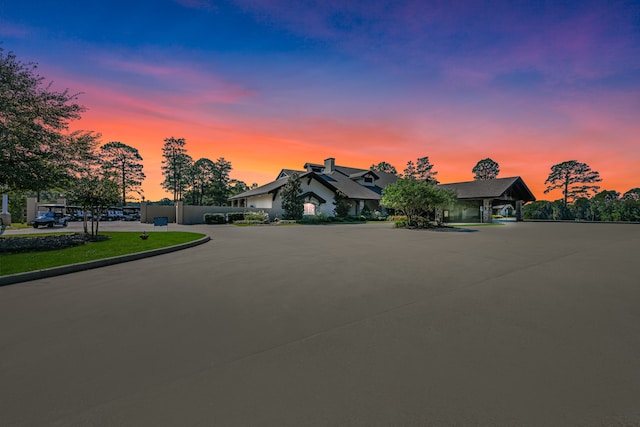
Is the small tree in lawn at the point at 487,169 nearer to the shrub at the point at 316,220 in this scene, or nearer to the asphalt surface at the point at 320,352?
the shrub at the point at 316,220

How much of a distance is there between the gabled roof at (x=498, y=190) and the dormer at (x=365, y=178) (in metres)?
11.9

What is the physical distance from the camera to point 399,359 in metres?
2.89

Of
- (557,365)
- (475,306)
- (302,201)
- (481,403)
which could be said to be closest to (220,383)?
(481,403)

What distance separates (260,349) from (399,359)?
1489mm

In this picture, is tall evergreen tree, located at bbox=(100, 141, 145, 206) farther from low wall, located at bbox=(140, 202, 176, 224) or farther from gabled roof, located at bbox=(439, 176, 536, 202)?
gabled roof, located at bbox=(439, 176, 536, 202)

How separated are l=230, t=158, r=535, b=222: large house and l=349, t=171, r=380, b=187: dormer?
126 cm

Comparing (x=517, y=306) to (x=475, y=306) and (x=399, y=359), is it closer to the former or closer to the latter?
(x=475, y=306)

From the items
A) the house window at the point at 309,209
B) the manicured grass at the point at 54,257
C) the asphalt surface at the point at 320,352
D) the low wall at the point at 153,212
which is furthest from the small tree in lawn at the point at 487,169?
the manicured grass at the point at 54,257

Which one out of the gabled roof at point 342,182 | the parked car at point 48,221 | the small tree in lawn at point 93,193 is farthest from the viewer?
the gabled roof at point 342,182

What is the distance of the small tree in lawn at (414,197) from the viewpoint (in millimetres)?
22875

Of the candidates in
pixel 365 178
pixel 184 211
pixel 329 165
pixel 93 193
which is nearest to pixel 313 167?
pixel 329 165

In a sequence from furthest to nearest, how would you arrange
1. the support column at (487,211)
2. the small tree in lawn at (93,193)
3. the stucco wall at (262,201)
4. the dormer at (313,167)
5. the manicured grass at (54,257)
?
the dormer at (313,167) < the stucco wall at (262,201) < the support column at (487,211) < the small tree in lawn at (93,193) < the manicured grass at (54,257)

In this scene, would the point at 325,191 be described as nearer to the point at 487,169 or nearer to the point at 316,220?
the point at 316,220

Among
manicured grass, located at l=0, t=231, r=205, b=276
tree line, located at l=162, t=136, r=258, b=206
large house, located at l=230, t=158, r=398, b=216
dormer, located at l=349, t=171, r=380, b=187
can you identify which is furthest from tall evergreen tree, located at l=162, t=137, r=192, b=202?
manicured grass, located at l=0, t=231, r=205, b=276
